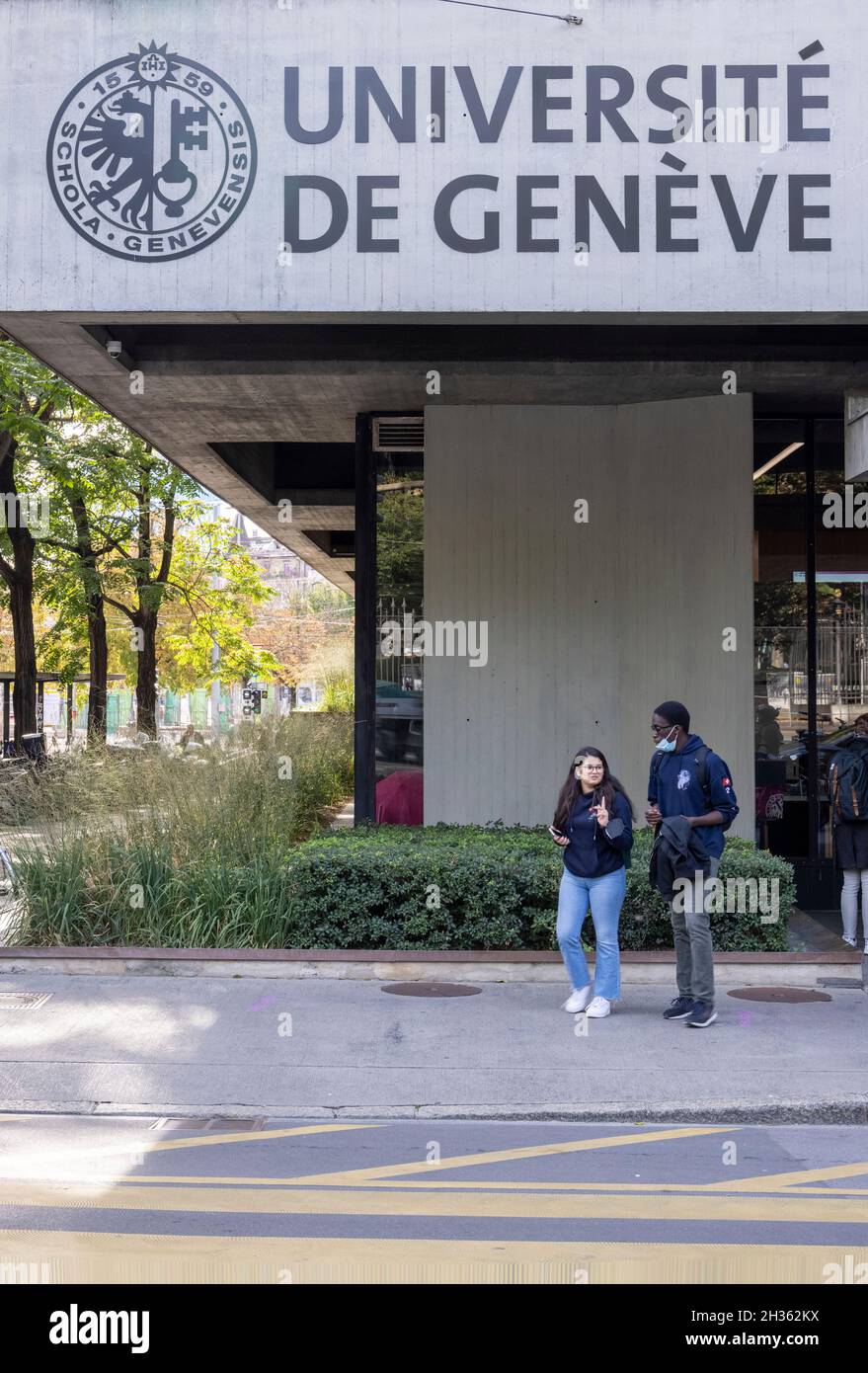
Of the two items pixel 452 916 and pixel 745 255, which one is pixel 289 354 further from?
pixel 452 916

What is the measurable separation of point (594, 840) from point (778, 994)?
2.13 m

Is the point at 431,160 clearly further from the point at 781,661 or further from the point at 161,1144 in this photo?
the point at 161,1144

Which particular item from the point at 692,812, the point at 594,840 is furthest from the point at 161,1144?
the point at 692,812

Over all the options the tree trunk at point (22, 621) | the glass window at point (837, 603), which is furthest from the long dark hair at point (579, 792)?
the tree trunk at point (22, 621)

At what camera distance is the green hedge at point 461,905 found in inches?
370

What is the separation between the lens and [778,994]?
29.0 feet

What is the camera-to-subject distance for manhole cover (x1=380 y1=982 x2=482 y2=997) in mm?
8711

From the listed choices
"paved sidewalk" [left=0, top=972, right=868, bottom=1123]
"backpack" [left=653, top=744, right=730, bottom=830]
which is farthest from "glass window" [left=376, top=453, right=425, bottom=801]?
"backpack" [left=653, top=744, right=730, bottom=830]

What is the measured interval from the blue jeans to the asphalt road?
1854 mm

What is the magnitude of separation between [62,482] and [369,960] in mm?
14166

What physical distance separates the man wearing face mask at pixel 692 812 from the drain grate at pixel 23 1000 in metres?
4.25

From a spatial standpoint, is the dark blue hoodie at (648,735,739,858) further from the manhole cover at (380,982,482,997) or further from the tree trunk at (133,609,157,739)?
the tree trunk at (133,609,157,739)

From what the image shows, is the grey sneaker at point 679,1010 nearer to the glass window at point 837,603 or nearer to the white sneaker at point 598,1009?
the white sneaker at point 598,1009

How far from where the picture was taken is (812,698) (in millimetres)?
12453
